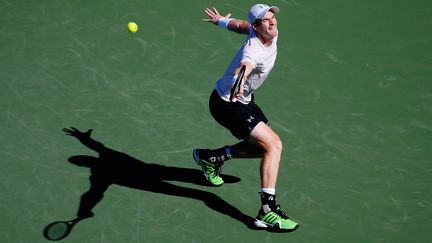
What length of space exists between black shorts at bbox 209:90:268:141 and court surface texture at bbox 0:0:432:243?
0.95 metres

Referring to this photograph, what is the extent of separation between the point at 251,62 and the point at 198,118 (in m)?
2.27

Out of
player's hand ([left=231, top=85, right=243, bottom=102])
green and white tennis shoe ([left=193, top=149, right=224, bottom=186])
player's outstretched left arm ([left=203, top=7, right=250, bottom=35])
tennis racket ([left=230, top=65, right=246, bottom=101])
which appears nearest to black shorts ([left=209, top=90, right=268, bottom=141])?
player's hand ([left=231, top=85, right=243, bottom=102])

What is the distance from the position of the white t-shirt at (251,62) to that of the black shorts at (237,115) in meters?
0.07

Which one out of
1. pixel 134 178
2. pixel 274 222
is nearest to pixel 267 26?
pixel 274 222

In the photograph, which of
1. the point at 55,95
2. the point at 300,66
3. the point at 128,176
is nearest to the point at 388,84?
the point at 300,66

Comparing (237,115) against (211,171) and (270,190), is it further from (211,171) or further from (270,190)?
(211,171)

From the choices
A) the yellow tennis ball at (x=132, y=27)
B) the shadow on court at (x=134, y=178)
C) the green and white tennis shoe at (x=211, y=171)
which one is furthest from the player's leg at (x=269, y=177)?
the yellow tennis ball at (x=132, y=27)

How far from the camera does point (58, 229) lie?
7852mm

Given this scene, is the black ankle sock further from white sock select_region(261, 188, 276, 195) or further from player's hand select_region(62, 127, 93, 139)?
player's hand select_region(62, 127, 93, 139)

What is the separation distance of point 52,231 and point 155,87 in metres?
2.97

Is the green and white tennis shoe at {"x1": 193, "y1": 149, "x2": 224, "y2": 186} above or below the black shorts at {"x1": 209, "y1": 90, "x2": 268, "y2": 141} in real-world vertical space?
below

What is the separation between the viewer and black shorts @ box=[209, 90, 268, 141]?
774 centimetres

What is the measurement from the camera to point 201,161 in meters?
8.53

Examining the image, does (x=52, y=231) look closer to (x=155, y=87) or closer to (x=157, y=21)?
(x=155, y=87)
